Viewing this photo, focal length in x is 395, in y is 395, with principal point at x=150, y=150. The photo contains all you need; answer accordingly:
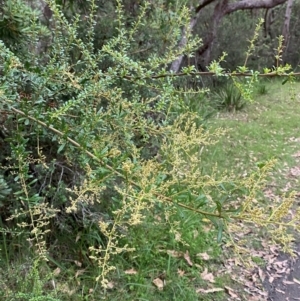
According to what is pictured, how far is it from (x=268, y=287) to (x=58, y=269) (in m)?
1.70

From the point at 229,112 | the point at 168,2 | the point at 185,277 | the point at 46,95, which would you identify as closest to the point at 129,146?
the point at 46,95

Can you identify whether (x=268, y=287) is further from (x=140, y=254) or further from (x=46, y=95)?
(x=46, y=95)

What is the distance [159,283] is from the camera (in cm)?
284

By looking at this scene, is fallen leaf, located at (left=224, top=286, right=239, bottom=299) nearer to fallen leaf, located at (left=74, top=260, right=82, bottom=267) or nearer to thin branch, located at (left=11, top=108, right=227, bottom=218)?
fallen leaf, located at (left=74, top=260, right=82, bottom=267)

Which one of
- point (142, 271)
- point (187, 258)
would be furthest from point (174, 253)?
point (142, 271)

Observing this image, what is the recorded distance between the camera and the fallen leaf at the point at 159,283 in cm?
280

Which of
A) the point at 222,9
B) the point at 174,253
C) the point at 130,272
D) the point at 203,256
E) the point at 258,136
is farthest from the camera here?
the point at 222,9

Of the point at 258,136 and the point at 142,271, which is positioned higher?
the point at 142,271

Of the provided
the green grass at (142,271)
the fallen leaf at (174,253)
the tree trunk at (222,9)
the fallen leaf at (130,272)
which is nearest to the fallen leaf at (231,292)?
the green grass at (142,271)

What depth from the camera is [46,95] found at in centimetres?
196

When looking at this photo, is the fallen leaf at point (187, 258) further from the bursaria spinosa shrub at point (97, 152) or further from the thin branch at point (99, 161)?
the thin branch at point (99, 161)

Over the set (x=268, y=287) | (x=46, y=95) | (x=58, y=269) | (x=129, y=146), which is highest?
(x=46, y=95)

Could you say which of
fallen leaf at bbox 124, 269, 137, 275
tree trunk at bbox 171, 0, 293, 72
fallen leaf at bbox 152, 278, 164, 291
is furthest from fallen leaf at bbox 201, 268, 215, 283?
tree trunk at bbox 171, 0, 293, 72

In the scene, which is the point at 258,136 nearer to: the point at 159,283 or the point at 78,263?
the point at 159,283
